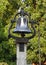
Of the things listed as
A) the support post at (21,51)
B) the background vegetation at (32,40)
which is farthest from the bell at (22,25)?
the background vegetation at (32,40)

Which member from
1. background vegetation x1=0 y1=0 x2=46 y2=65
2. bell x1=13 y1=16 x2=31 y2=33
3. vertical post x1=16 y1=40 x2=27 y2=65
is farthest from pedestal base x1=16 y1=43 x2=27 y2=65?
background vegetation x1=0 y1=0 x2=46 y2=65

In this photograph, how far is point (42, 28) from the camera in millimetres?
17906

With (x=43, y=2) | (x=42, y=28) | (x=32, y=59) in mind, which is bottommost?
(x=32, y=59)

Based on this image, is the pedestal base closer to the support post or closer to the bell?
the support post

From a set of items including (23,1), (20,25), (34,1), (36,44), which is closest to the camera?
(20,25)

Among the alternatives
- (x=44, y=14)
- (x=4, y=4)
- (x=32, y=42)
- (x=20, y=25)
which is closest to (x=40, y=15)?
(x=44, y=14)

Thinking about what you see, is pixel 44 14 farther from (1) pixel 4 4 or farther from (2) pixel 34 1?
(1) pixel 4 4

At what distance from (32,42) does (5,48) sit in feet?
7.35

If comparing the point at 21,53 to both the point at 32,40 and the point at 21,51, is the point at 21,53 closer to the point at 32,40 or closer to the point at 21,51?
the point at 21,51

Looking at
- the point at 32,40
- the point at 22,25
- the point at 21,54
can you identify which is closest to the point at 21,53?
the point at 21,54

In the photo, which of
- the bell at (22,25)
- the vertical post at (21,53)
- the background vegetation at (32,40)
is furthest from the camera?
the background vegetation at (32,40)

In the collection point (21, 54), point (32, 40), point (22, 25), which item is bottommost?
point (32, 40)

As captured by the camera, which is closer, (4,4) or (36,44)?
(36,44)

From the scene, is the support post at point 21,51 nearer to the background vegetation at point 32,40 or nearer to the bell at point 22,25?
the bell at point 22,25
